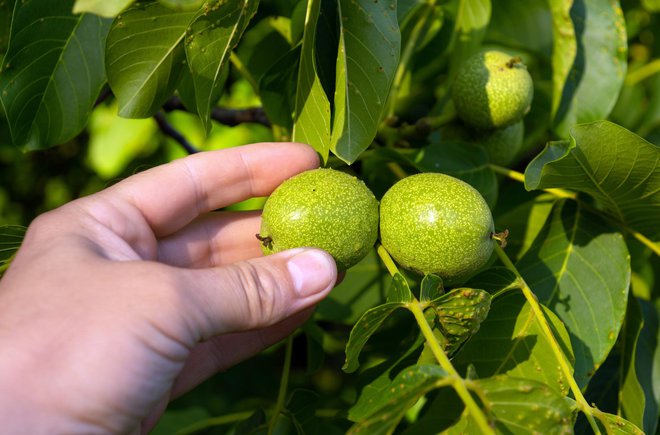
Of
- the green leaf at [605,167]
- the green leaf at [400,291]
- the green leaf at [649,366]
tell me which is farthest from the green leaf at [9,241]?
the green leaf at [649,366]

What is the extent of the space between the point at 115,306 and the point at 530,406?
0.79 m

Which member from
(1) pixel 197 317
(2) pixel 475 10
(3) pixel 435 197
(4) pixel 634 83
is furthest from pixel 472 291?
(4) pixel 634 83

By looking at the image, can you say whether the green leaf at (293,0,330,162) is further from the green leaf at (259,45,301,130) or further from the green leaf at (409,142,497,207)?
the green leaf at (409,142,497,207)

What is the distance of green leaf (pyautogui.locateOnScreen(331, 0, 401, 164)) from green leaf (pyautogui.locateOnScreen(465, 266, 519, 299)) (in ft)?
1.49

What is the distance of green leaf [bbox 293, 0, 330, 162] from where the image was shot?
157 centimetres

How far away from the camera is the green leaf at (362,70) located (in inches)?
61.7

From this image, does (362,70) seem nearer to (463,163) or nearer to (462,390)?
(463,163)

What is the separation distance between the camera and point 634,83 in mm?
2766

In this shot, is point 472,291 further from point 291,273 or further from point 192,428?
point 192,428

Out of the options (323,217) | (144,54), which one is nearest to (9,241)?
(144,54)

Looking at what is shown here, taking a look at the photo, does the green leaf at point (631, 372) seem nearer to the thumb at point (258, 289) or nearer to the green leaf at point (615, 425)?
the green leaf at point (615, 425)

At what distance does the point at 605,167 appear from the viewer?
5.45 ft

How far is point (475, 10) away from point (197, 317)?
1.46 m

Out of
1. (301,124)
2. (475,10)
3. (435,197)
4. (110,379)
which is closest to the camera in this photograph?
(110,379)
